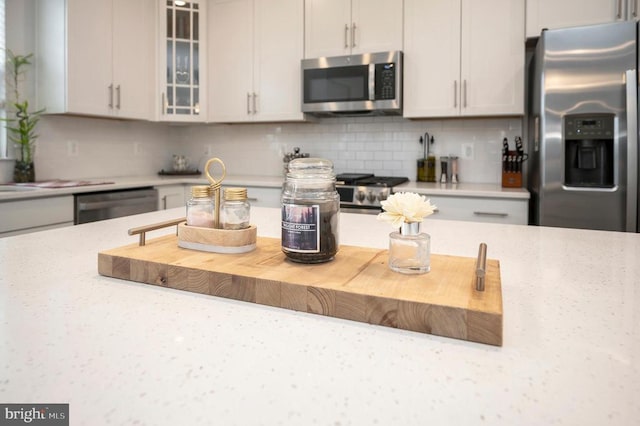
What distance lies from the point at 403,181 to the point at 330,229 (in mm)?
2663

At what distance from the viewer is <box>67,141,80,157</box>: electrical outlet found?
3.51m

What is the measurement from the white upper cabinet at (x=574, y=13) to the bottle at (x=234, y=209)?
2.74 meters

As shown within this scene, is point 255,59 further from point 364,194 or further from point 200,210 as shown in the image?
point 200,210

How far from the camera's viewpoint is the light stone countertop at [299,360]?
1.47ft

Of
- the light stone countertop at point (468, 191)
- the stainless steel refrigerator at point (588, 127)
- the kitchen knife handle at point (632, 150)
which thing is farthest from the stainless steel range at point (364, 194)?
the kitchen knife handle at point (632, 150)

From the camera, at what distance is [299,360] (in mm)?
554

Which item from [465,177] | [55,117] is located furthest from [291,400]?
[55,117]

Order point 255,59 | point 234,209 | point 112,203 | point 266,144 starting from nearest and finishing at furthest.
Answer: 1. point 234,209
2. point 112,203
3. point 255,59
4. point 266,144

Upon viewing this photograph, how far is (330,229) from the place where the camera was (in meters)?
0.84

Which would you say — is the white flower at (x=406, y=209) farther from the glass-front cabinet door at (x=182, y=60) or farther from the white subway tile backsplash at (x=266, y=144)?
the glass-front cabinet door at (x=182, y=60)

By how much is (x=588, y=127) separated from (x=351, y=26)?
1807 millimetres

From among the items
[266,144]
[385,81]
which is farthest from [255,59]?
[385,81]

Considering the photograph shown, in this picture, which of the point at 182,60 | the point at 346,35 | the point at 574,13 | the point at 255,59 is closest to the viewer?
the point at 574,13

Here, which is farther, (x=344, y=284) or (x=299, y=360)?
(x=344, y=284)
